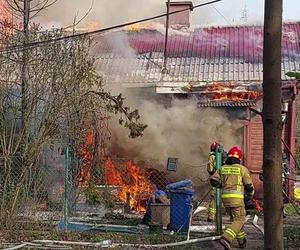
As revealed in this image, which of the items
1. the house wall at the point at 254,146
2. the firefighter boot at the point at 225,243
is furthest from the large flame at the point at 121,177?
the firefighter boot at the point at 225,243

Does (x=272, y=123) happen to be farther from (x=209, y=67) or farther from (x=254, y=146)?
(x=209, y=67)

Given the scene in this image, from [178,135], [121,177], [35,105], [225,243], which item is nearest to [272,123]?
[225,243]

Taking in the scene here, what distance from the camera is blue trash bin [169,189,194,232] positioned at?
28.3 feet

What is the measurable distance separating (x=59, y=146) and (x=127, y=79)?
6.00m

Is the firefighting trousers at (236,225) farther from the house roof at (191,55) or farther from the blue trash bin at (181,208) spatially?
the house roof at (191,55)

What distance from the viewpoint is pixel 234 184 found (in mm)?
7840

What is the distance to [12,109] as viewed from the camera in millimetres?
9156

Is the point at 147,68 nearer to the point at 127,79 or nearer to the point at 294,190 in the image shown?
the point at 127,79

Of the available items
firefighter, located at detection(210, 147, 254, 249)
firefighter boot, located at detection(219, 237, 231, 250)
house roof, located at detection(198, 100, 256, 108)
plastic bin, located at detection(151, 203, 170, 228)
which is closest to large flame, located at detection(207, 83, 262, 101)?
house roof, located at detection(198, 100, 256, 108)

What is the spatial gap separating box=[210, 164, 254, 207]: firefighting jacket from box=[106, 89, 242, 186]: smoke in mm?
5722

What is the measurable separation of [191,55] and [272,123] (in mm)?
15474

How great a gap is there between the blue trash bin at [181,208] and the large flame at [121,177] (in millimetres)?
2108

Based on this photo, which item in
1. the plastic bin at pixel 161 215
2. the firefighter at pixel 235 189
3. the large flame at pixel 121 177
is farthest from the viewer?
the large flame at pixel 121 177

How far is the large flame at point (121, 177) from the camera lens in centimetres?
1032
